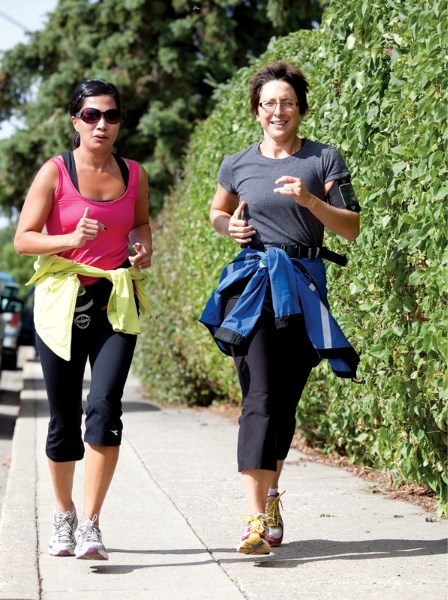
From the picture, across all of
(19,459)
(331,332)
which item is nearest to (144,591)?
(331,332)

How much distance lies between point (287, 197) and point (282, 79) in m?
0.54

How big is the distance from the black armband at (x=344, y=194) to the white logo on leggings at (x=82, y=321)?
1160 millimetres

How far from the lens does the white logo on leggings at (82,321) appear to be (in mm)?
4996

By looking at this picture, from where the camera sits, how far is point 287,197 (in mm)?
5031

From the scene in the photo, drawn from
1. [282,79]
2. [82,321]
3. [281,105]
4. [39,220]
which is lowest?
[82,321]

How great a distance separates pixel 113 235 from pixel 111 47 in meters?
20.7

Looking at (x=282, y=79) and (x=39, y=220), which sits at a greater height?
(x=282, y=79)

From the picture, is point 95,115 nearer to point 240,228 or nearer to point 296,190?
point 240,228

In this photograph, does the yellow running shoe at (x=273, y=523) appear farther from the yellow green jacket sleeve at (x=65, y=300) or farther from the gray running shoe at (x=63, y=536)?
the yellow green jacket sleeve at (x=65, y=300)

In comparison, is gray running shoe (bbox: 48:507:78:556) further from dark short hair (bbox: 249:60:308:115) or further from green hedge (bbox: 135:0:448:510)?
dark short hair (bbox: 249:60:308:115)

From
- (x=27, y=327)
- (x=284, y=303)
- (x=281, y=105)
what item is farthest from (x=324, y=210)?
(x=27, y=327)

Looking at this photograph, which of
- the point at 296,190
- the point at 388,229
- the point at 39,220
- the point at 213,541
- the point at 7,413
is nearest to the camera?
the point at 296,190

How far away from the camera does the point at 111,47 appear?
82.2 ft

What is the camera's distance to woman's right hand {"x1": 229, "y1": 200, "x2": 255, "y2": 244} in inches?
197
